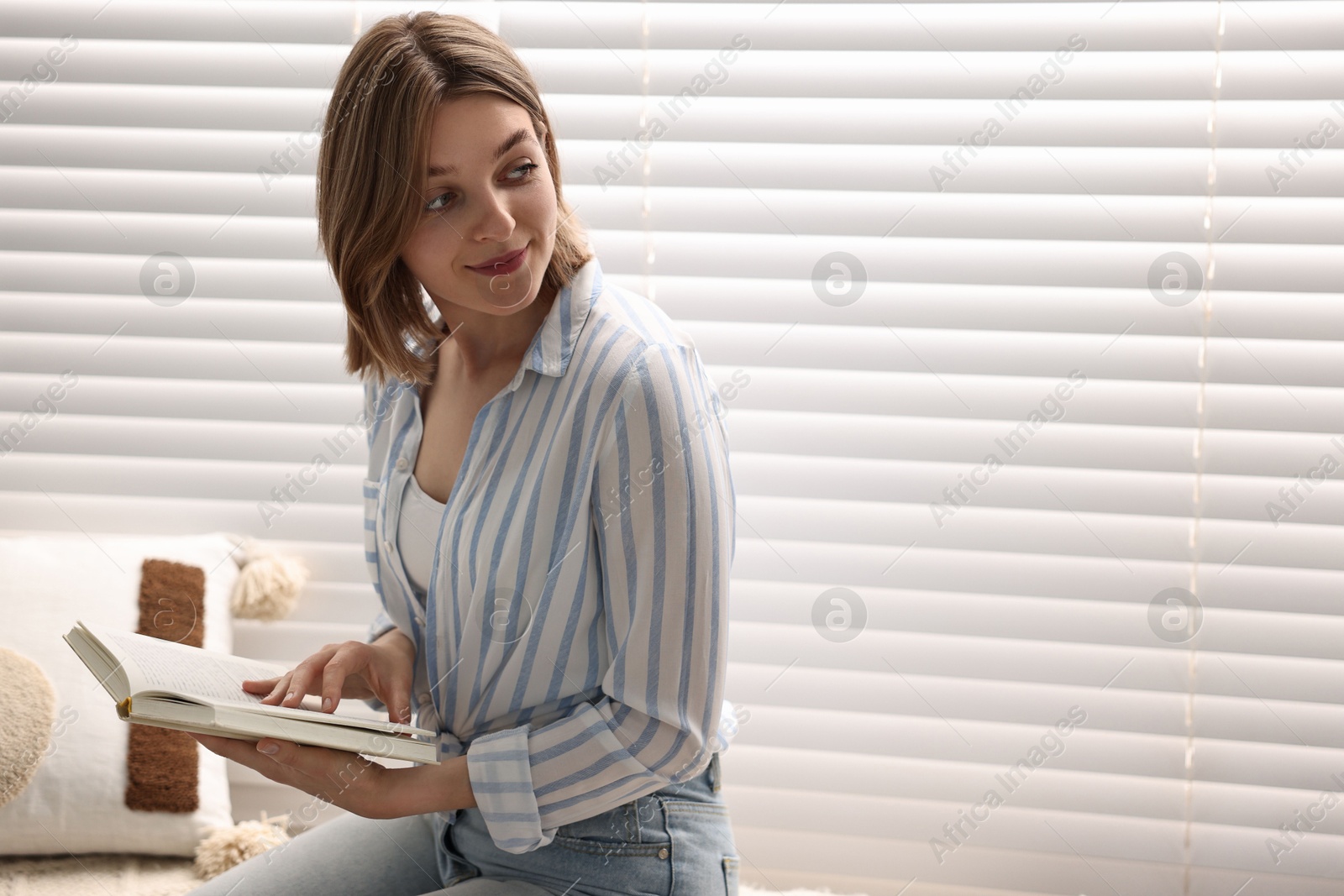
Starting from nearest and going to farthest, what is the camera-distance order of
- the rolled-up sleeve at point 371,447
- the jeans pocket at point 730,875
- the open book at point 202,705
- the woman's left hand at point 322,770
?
the open book at point 202,705 → the woman's left hand at point 322,770 → the jeans pocket at point 730,875 → the rolled-up sleeve at point 371,447

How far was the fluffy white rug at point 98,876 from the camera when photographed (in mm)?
1120

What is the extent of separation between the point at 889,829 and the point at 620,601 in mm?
608

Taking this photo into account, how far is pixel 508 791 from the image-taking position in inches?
34.0

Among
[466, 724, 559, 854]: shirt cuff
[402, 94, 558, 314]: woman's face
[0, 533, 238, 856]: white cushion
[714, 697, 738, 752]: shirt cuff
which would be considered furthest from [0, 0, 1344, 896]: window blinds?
[466, 724, 559, 854]: shirt cuff

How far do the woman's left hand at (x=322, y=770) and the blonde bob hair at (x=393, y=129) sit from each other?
440 mm

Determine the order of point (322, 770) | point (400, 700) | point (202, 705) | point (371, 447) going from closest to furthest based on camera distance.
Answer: point (202, 705) → point (322, 770) → point (400, 700) → point (371, 447)

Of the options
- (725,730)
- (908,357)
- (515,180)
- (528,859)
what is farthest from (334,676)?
(908,357)

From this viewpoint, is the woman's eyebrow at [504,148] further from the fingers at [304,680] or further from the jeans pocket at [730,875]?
the jeans pocket at [730,875]

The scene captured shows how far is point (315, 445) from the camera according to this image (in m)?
1.29

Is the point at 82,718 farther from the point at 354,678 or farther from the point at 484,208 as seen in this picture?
the point at 484,208

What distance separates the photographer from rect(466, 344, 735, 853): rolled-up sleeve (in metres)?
0.84

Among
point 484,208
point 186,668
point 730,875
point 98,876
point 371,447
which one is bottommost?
point 98,876

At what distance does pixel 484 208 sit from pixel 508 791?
531mm

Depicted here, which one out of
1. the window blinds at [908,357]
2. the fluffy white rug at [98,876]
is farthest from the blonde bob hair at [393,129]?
the fluffy white rug at [98,876]
